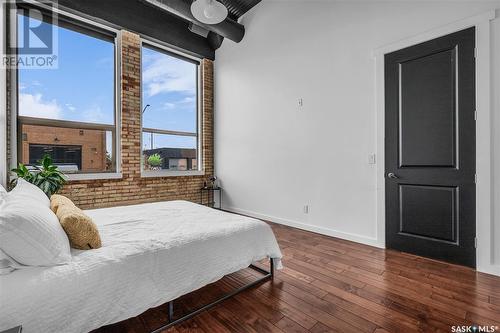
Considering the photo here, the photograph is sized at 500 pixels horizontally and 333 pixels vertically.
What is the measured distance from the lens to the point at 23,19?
349cm

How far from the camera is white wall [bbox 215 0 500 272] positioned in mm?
2945

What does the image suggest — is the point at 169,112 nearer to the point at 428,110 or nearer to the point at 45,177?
Result: the point at 45,177

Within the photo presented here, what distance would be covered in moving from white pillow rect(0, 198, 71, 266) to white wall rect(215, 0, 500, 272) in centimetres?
305

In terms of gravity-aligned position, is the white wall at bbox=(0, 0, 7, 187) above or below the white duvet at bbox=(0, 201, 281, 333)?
above

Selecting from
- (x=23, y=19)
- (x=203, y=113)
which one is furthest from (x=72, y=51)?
(x=203, y=113)

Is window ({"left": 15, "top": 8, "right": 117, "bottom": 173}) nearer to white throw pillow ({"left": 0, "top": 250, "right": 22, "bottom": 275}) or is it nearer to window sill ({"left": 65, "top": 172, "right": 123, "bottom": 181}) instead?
window sill ({"left": 65, "top": 172, "right": 123, "bottom": 181})

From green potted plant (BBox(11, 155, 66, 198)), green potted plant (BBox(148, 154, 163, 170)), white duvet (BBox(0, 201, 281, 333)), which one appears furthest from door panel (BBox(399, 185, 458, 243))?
green potted plant (BBox(11, 155, 66, 198))

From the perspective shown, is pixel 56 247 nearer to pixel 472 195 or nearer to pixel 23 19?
pixel 472 195

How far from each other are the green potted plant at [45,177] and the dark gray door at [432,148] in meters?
4.24

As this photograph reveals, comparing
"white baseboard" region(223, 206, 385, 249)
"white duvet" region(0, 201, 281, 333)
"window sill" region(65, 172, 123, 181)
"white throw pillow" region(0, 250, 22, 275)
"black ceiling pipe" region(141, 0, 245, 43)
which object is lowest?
"white baseboard" region(223, 206, 385, 249)

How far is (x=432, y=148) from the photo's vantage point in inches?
102

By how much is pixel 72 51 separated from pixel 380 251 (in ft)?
17.5

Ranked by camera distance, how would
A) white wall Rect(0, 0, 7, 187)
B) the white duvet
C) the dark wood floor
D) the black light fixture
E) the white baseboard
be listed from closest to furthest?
1. the white duvet
2. the dark wood floor
3. the black light fixture
4. the white baseboard
5. white wall Rect(0, 0, 7, 187)

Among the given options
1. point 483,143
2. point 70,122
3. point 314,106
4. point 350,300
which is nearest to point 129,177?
point 70,122
